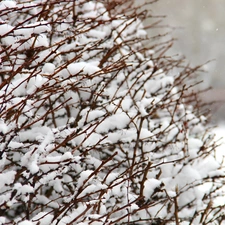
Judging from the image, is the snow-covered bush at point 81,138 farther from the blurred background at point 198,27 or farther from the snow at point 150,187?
the blurred background at point 198,27

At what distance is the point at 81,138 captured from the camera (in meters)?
3.55

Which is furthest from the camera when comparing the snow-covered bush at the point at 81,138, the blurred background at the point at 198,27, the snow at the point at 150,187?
the blurred background at the point at 198,27

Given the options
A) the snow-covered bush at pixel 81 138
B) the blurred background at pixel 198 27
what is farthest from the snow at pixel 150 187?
the blurred background at pixel 198 27

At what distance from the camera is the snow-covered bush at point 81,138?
2.88m

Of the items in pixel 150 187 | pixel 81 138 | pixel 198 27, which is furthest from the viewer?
pixel 198 27

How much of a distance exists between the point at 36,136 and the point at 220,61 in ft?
71.7

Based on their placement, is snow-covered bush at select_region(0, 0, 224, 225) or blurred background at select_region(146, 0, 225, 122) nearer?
snow-covered bush at select_region(0, 0, 224, 225)

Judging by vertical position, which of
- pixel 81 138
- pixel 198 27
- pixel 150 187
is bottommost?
pixel 150 187

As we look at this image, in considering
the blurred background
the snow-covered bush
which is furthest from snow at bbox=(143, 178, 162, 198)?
the blurred background

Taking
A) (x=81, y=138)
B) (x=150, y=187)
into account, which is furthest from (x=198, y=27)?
(x=81, y=138)

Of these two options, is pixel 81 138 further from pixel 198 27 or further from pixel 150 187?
pixel 198 27

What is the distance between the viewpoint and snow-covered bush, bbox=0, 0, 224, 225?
9.45 feet

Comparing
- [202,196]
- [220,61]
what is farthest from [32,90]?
[220,61]

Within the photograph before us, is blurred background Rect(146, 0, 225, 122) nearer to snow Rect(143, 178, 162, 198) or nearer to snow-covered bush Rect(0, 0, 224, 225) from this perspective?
snow-covered bush Rect(0, 0, 224, 225)
